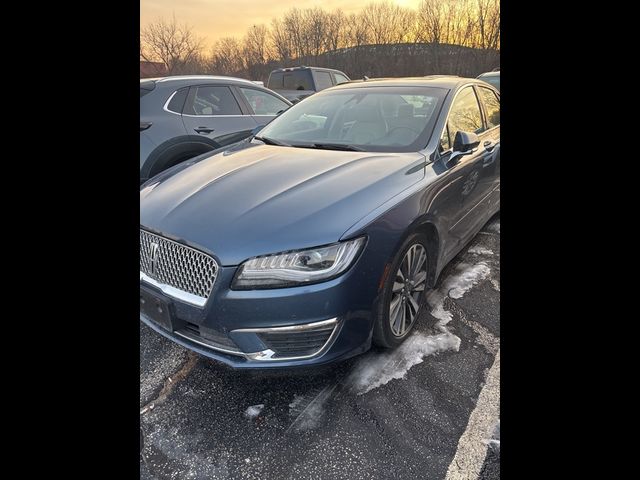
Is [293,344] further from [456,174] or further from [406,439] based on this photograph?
[456,174]

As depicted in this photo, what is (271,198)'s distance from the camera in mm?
2189

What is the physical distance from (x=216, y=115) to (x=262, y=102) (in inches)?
35.2

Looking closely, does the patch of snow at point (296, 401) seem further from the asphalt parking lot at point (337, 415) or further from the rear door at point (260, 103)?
the rear door at point (260, 103)

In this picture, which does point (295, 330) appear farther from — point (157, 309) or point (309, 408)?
point (157, 309)

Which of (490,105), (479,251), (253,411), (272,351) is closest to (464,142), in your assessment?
(479,251)

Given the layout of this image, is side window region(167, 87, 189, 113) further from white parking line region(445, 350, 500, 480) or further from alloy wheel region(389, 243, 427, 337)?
white parking line region(445, 350, 500, 480)

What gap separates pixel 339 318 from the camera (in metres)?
1.92

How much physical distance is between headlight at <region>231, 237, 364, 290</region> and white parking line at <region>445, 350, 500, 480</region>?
0.98 meters

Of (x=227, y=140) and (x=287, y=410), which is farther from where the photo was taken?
(x=227, y=140)

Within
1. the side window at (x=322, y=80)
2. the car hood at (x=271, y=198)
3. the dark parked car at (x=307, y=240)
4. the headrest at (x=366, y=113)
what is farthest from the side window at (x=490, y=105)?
the side window at (x=322, y=80)

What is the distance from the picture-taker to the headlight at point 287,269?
6.09 ft
